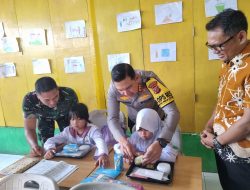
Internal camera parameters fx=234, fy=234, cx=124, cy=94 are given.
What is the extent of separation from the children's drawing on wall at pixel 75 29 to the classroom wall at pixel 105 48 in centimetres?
5

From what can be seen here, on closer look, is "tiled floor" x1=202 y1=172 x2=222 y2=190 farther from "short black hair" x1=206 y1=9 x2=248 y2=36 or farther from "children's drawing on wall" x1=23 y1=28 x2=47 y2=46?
"children's drawing on wall" x1=23 y1=28 x2=47 y2=46

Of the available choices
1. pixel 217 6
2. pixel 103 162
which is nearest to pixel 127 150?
pixel 103 162

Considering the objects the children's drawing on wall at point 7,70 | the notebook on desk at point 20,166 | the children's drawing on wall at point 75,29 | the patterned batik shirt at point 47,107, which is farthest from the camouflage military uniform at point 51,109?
the children's drawing on wall at point 7,70

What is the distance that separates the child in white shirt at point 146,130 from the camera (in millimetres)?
1561

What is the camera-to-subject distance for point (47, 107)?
205 centimetres

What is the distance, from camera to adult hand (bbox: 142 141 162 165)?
135 cm

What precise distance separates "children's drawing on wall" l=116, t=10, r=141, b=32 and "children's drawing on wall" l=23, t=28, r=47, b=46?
1.00 m

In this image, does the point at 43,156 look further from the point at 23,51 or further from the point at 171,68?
the point at 23,51

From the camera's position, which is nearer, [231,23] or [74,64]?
[231,23]

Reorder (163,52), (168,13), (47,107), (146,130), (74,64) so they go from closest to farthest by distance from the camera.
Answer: (146,130) < (47,107) < (168,13) < (163,52) < (74,64)

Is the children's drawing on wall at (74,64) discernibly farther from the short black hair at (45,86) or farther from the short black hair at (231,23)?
the short black hair at (231,23)

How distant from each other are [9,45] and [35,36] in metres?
0.43

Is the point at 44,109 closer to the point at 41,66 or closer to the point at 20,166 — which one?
the point at 20,166

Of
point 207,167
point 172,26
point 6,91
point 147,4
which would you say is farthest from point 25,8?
point 207,167
